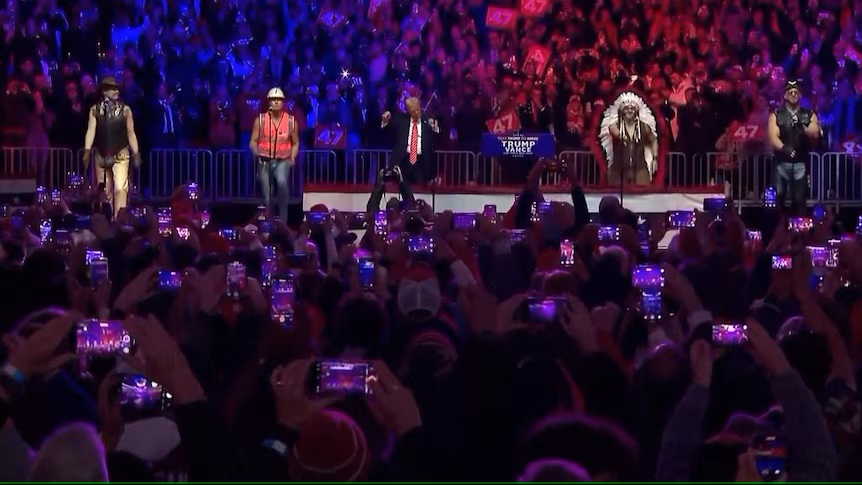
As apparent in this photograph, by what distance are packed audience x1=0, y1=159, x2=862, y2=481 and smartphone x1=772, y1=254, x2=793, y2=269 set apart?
2cm

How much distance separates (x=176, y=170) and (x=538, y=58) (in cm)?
521

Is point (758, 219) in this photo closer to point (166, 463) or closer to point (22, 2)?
point (22, 2)

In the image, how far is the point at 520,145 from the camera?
20234 millimetres

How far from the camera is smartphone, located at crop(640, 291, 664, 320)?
287 inches

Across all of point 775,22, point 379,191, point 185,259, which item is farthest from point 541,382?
point 775,22

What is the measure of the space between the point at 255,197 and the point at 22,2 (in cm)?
504

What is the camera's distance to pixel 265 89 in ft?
75.3

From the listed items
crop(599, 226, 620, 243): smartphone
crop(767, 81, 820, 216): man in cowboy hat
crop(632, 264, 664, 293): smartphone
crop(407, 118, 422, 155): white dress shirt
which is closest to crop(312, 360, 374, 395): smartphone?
crop(632, 264, 664, 293): smartphone

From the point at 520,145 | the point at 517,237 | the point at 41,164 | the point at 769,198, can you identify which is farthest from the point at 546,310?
the point at 41,164

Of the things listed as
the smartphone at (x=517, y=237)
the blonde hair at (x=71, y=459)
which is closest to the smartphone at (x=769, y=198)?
the smartphone at (x=517, y=237)

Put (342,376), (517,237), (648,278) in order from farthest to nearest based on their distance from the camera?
(517,237)
(648,278)
(342,376)

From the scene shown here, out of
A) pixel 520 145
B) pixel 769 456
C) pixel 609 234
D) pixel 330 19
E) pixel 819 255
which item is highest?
pixel 330 19

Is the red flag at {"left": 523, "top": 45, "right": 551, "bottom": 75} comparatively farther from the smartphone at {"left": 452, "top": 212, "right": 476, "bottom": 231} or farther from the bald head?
the smartphone at {"left": 452, "top": 212, "right": 476, "bottom": 231}

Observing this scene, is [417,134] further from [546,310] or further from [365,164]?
[546,310]
